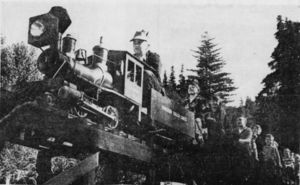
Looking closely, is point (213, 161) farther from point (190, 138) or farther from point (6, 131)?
point (6, 131)

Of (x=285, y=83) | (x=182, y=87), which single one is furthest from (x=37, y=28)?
(x=285, y=83)

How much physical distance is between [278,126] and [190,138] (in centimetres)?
935

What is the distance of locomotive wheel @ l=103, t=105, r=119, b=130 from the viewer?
23.1ft

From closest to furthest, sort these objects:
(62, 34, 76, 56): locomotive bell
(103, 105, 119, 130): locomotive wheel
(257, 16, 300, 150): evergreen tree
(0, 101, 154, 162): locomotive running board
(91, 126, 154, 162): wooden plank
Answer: (0, 101, 154, 162): locomotive running board
(91, 126, 154, 162): wooden plank
(62, 34, 76, 56): locomotive bell
(103, 105, 119, 130): locomotive wheel
(257, 16, 300, 150): evergreen tree

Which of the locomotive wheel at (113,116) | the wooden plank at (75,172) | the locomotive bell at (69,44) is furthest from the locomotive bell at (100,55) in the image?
the wooden plank at (75,172)

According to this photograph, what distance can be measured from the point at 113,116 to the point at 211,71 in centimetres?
2540

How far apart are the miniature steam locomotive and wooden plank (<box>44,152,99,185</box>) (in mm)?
849

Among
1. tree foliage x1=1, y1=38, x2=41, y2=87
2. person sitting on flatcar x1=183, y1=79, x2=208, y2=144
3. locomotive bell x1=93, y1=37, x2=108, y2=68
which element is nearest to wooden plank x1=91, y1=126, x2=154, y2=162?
locomotive bell x1=93, y1=37, x2=108, y2=68

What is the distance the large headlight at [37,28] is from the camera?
6.02 m

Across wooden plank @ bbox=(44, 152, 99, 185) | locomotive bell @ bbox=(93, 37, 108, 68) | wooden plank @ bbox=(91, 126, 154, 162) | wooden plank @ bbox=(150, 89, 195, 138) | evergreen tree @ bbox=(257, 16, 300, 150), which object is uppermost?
evergreen tree @ bbox=(257, 16, 300, 150)

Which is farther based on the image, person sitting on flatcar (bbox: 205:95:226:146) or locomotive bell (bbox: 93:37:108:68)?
person sitting on flatcar (bbox: 205:95:226:146)

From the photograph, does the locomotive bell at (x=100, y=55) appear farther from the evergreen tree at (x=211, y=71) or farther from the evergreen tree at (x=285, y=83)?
the evergreen tree at (x=211, y=71)

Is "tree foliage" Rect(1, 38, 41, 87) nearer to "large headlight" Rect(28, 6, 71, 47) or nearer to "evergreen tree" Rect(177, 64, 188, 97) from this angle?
"evergreen tree" Rect(177, 64, 188, 97)

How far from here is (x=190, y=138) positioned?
9750 mm
